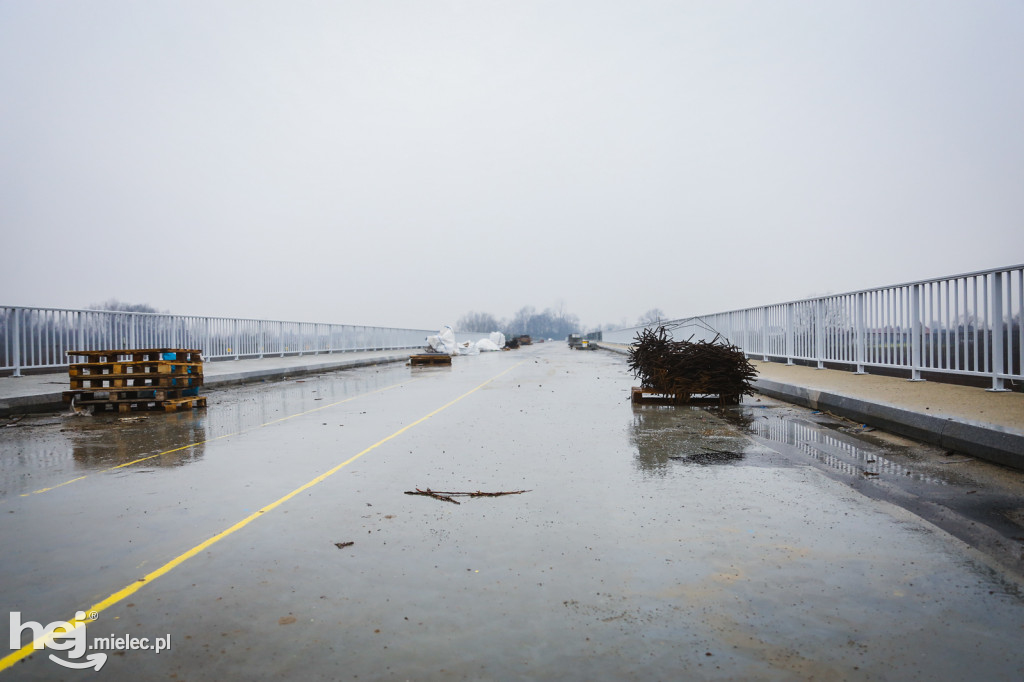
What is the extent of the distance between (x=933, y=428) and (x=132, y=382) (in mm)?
13996

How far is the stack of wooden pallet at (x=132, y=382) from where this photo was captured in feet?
41.1

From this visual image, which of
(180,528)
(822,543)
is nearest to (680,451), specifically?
(822,543)

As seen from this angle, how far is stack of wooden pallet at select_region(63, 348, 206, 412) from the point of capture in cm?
1252

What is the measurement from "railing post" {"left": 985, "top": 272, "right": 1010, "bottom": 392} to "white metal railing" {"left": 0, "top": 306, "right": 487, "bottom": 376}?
68.4 ft

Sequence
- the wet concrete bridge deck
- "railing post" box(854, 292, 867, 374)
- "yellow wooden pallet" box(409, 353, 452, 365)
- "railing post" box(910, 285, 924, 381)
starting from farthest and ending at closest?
1. "yellow wooden pallet" box(409, 353, 452, 365)
2. "railing post" box(854, 292, 867, 374)
3. "railing post" box(910, 285, 924, 381)
4. the wet concrete bridge deck

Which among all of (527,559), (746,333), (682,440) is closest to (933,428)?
(682,440)

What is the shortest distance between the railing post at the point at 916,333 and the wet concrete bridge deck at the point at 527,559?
494 cm

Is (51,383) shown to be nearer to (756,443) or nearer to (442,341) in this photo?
(756,443)

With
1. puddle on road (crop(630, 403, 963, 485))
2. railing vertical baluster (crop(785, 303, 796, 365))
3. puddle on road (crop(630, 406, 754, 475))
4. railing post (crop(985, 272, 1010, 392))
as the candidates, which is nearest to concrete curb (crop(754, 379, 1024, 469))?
puddle on road (crop(630, 403, 963, 485))

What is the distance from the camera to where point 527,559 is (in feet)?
13.0

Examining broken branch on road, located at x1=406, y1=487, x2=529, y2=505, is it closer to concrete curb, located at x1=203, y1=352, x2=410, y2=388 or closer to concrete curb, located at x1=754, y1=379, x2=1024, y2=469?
concrete curb, located at x1=754, y1=379, x2=1024, y2=469

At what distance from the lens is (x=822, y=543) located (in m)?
4.25

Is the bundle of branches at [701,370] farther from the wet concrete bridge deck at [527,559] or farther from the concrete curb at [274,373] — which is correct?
the concrete curb at [274,373]

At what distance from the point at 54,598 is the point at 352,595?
1.64 m
